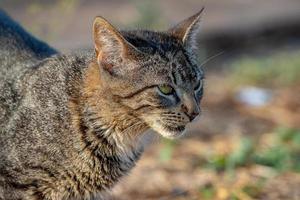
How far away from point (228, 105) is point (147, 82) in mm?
3632

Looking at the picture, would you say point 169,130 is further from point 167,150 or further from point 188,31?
point 167,150

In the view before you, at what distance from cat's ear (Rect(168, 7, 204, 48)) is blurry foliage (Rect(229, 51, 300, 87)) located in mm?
3753

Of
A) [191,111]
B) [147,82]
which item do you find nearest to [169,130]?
[191,111]

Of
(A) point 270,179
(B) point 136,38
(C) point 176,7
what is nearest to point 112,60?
(B) point 136,38

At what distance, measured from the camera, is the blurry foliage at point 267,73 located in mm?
8766

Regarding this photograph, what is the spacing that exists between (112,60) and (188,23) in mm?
639

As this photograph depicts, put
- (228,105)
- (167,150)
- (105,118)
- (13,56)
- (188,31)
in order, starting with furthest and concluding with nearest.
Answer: (228,105) < (167,150) < (13,56) < (188,31) < (105,118)

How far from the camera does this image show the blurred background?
595 centimetres

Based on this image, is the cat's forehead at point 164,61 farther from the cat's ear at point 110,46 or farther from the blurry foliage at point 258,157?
the blurry foliage at point 258,157

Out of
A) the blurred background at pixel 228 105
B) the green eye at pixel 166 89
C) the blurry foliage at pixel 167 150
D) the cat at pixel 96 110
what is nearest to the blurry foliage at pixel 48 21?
the blurred background at pixel 228 105

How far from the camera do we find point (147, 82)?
14.8ft

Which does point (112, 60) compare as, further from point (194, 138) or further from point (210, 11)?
point (210, 11)

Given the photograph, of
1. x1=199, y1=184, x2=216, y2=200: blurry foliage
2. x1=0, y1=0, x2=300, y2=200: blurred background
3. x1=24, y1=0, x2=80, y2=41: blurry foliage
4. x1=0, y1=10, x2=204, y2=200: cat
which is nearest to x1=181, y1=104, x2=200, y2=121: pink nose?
x1=0, y1=10, x2=204, y2=200: cat

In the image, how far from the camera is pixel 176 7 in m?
12.7
